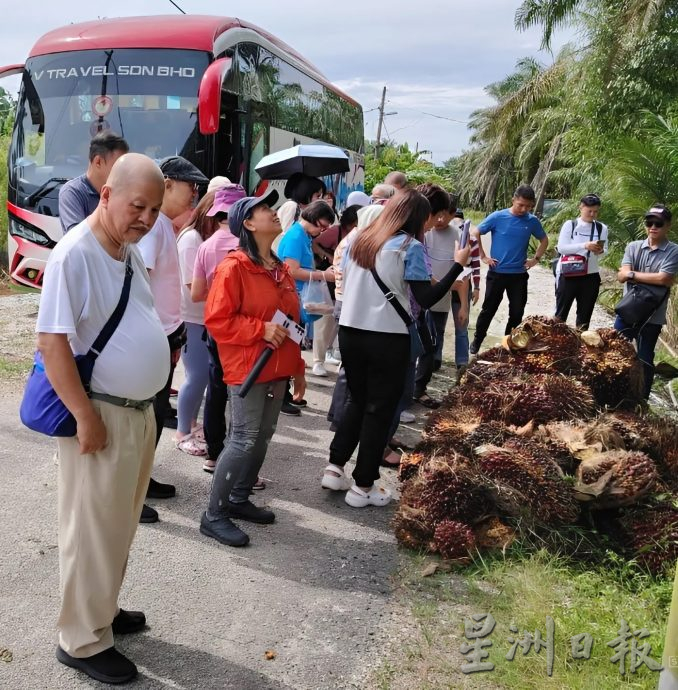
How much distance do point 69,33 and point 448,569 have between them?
874 centimetres

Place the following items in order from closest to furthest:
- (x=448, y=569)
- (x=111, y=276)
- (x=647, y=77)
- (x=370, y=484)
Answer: (x=111, y=276) < (x=448, y=569) < (x=370, y=484) < (x=647, y=77)

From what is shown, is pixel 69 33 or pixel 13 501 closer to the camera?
pixel 13 501

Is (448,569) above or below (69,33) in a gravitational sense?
below

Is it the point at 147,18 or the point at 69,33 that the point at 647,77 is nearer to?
the point at 147,18

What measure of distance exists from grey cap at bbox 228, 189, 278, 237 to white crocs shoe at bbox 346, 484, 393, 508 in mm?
1768

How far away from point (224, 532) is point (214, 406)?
1.02 metres

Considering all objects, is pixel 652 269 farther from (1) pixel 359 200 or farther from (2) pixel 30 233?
(2) pixel 30 233

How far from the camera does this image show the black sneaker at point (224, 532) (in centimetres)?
389

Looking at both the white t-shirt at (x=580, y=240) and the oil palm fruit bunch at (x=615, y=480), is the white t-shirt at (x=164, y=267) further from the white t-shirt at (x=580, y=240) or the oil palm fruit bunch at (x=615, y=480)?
the white t-shirt at (x=580, y=240)

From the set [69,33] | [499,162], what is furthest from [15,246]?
[499,162]

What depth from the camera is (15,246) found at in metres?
9.27

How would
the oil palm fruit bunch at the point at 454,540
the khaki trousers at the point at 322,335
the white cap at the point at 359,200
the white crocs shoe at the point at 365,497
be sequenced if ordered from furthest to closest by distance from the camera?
the white cap at the point at 359,200 → the khaki trousers at the point at 322,335 → the white crocs shoe at the point at 365,497 → the oil palm fruit bunch at the point at 454,540

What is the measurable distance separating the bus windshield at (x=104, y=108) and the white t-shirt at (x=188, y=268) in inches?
176

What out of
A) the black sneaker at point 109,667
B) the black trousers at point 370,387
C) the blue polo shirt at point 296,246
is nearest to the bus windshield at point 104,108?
the blue polo shirt at point 296,246
